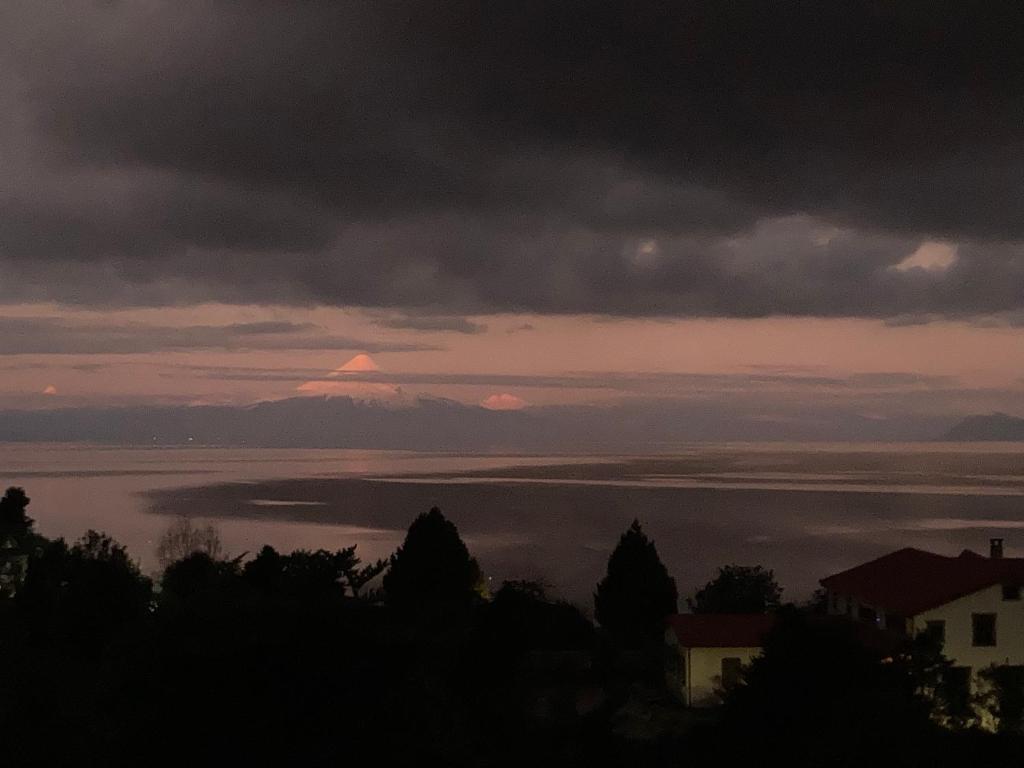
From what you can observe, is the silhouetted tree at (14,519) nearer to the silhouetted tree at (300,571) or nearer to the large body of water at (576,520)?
the silhouetted tree at (300,571)

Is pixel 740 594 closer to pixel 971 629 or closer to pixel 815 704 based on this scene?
pixel 971 629

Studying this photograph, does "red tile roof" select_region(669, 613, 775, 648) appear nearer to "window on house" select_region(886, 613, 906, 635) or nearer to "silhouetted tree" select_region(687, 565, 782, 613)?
"window on house" select_region(886, 613, 906, 635)

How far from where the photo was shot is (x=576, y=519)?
138750 millimetres

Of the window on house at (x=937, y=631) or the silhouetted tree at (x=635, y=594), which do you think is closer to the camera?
the window on house at (x=937, y=631)

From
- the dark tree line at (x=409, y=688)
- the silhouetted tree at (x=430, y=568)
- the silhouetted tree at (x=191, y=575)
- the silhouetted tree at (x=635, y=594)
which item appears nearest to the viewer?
the dark tree line at (x=409, y=688)

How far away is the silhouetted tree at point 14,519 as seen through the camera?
52188mm

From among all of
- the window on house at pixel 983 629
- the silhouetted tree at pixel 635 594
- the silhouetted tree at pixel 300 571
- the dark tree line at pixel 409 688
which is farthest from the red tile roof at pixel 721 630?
the silhouetted tree at pixel 300 571

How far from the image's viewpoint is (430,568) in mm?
36938

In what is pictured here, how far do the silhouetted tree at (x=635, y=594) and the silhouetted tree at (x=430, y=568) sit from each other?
4621 mm

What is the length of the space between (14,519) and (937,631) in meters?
41.9

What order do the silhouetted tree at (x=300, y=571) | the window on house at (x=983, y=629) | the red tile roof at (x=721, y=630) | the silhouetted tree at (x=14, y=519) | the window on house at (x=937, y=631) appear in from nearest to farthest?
the window on house at (x=937, y=631) → the red tile roof at (x=721, y=630) → the window on house at (x=983, y=629) → the silhouetted tree at (x=300, y=571) → the silhouetted tree at (x=14, y=519)

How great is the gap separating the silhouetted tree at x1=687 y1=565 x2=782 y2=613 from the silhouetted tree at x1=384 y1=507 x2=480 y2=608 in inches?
466

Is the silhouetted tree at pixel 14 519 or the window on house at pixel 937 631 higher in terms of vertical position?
the silhouetted tree at pixel 14 519

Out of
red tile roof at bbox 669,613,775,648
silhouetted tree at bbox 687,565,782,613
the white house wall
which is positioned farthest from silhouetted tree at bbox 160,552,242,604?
the white house wall
